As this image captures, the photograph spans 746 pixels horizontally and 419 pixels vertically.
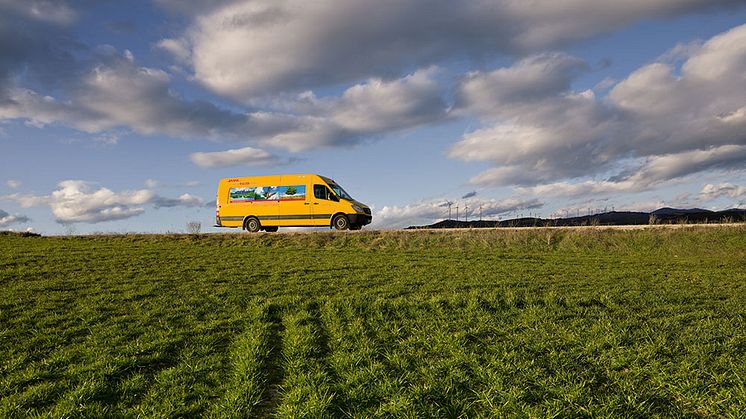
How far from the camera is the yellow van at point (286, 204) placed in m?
26.6

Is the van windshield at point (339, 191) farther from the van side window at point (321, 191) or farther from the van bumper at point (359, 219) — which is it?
the van bumper at point (359, 219)

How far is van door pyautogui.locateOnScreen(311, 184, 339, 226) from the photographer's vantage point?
87.2 ft

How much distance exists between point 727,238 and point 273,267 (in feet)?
82.4

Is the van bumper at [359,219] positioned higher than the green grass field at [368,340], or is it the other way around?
the van bumper at [359,219]

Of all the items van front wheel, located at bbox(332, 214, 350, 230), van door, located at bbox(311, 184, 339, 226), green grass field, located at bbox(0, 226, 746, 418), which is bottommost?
green grass field, located at bbox(0, 226, 746, 418)

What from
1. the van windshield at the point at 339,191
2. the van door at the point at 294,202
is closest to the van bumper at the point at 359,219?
the van windshield at the point at 339,191

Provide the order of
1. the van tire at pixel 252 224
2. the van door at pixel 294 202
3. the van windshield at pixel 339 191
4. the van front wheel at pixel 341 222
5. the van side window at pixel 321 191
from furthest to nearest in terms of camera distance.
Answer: the van tire at pixel 252 224 → the van door at pixel 294 202 → the van windshield at pixel 339 191 → the van front wheel at pixel 341 222 → the van side window at pixel 321 191

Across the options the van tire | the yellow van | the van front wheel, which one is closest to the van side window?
the yellow van

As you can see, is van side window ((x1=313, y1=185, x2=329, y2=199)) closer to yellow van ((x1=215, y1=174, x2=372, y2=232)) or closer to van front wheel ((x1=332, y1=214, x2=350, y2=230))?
yellow van ((x1=215, y1=174, x2=372, y2=232))

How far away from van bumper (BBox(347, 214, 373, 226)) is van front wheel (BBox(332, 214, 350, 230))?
27 centimetres

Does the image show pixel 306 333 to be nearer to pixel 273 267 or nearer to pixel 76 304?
pixel 76 304

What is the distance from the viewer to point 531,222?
3030 centimetres

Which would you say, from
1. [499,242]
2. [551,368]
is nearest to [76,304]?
[551,368]

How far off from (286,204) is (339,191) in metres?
3.41
